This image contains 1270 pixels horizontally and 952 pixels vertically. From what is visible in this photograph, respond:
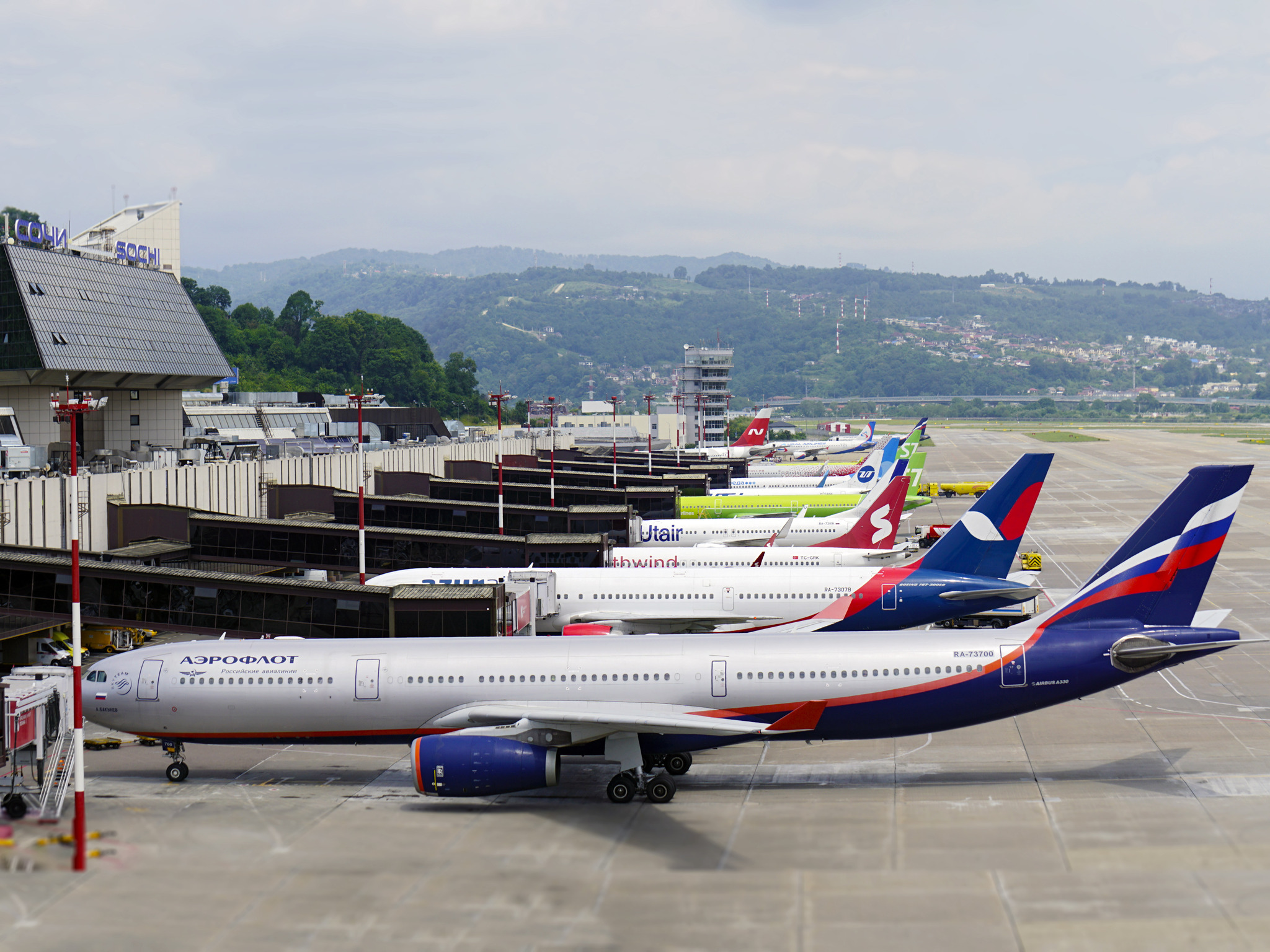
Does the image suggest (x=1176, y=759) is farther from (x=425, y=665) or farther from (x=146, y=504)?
(x=146, y=504)

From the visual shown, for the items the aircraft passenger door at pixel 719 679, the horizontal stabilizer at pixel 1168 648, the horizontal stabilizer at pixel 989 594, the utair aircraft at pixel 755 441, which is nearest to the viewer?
the horizontal stabilizer at pixel 1168 648

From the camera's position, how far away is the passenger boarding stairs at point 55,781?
25516mm

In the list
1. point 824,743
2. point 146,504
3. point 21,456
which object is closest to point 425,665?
point 824,743

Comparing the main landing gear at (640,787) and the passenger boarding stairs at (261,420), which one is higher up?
the passenger boarding stairs at (261,420)

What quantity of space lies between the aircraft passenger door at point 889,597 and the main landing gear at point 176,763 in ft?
74.4

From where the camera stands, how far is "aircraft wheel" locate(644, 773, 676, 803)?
1057 inches

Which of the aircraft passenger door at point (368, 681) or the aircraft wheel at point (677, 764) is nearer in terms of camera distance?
the aircraft passenger door at point (368, 681)

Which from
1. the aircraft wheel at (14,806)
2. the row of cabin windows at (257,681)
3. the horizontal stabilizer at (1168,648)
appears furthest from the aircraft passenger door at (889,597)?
the aircraft wheel at (14,806)

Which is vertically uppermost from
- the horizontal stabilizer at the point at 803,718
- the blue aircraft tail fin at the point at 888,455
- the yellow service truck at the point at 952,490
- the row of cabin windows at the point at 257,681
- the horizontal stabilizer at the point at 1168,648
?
the blue aircraft tail fin at the point at 888,455

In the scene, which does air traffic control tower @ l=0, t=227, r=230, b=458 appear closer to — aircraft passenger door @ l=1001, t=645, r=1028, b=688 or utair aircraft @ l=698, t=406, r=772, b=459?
aircraft passenger door @ l=1001, t=645, r=1028, b=688

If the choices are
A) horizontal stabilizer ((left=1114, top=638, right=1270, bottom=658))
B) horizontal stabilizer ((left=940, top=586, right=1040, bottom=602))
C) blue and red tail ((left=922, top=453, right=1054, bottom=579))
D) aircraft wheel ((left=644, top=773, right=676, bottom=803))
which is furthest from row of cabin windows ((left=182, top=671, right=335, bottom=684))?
blue and red tail ((left=922, top=453, right=1054, bottom=579))

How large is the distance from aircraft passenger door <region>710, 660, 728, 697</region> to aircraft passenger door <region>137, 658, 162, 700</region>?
14361mm

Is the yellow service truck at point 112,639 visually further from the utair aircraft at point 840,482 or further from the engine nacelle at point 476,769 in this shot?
the utair aircraft at point 840,482

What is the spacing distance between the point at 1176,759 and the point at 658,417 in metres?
169
